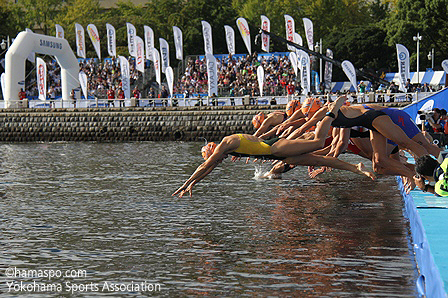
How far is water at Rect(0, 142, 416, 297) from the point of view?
9.78 meters

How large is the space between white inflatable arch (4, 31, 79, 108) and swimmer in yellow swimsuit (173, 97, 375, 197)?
32.1 meters

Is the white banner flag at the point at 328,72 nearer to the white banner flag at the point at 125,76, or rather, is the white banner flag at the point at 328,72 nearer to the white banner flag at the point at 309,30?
the white banner flag at the point at 309,30

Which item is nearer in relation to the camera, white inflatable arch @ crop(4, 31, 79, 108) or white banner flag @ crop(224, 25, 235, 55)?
white inflatable arch @ crop(4, 31, 79, 108)

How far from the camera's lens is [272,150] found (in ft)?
50.3

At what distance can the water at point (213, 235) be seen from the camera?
9781mm

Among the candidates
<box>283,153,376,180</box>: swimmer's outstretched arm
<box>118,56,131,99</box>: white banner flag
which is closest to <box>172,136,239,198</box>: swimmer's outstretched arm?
<box>283,153,376,180</box>: swimmer's outstretched arm

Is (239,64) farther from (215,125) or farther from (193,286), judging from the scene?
(193,286)

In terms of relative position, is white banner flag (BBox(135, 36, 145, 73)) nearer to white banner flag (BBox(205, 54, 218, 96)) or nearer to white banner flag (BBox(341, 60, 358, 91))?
white banner flag (BBox(205, 54, 218, 96))

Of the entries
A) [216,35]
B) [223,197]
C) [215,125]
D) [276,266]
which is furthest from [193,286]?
[216,35]

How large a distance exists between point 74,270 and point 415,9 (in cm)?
6139

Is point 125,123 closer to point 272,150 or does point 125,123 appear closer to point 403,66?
point 403,66

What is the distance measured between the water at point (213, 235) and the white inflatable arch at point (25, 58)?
23.2 m

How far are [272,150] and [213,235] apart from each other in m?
2.91

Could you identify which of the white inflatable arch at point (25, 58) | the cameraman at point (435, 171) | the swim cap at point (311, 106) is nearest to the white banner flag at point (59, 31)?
the white inflatable arch at point (25, 58)
